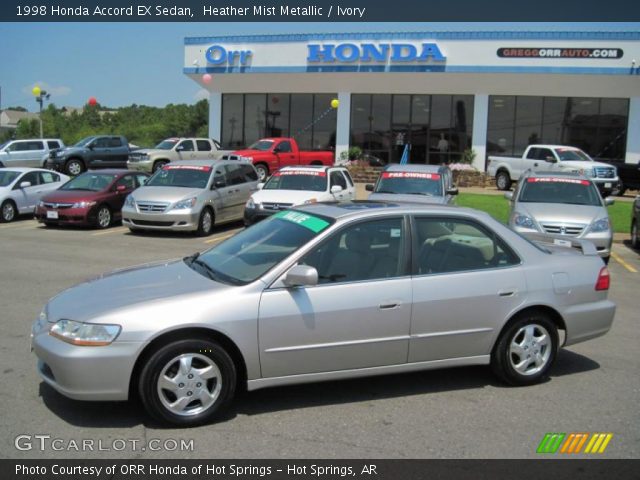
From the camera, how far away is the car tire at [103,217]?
15.4m

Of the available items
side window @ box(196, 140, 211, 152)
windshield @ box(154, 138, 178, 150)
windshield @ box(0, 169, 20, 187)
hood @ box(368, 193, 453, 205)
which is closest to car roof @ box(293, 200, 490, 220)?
hood @ box(368, 193, 453, 205)

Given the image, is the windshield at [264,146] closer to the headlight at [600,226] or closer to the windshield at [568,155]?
the windshield at [568,155]

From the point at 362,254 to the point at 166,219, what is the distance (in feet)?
32.3

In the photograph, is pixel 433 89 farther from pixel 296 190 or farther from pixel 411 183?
pixel 411 183

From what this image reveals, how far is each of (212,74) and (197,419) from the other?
1208 inches

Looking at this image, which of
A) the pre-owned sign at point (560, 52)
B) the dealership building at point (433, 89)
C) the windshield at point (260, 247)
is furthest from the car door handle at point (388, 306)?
the pre-owned sign at point (560, 52)

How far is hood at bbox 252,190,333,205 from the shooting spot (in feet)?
46.8

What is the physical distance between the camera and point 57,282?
9.19 meters

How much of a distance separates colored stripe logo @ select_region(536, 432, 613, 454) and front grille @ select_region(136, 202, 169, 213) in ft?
36.4

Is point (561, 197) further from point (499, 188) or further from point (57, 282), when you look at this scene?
point (499, 188)

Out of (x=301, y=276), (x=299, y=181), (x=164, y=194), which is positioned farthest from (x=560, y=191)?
(x=301, y=276)

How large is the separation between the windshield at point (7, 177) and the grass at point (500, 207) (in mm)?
11936

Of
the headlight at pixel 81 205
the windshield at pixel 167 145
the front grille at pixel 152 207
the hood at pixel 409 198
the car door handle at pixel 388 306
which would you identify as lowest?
the headlight at pixel 81 205

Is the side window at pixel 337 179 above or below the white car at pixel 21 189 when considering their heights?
above
